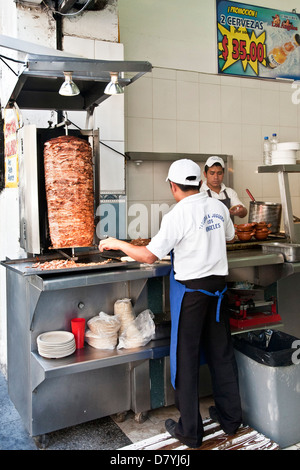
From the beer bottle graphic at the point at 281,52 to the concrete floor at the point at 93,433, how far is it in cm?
425

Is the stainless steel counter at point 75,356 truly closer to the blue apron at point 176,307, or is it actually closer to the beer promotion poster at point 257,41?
the blue apron at point 176,307

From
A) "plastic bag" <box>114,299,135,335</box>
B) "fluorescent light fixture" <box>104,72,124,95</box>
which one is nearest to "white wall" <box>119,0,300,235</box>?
"plastic bag" <box>114,299,135,335</box>

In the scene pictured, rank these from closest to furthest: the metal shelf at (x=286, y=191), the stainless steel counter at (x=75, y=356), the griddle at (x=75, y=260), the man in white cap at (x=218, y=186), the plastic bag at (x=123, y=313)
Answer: the griddle at (x=75, y=260) → the stainless steel counter at (x=75, y=356) → the plastic bag at (x=123, y=313) → the metal shelf at (x=286, y=191) → the man in white cap at (x=218, y=186)

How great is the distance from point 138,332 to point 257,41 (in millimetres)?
4176

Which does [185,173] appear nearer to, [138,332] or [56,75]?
[56,75]

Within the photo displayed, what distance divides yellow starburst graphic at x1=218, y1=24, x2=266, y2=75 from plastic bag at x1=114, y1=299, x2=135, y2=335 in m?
3.39

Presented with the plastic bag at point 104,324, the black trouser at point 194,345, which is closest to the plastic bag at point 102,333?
the plastic bag at point 104,324

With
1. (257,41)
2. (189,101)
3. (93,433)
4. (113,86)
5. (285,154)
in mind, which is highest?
(257,41)

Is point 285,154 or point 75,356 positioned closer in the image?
point 75,356

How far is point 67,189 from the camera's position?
2.73 metres

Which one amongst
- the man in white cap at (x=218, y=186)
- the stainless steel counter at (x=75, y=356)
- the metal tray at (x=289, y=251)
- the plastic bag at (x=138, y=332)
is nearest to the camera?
the stainless steel counter at (x=75, y=356)

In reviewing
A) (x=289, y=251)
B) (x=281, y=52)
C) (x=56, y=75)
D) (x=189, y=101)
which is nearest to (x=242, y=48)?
(x=281, y=52)

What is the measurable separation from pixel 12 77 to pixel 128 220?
191cm

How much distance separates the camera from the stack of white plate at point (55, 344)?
2611mm
